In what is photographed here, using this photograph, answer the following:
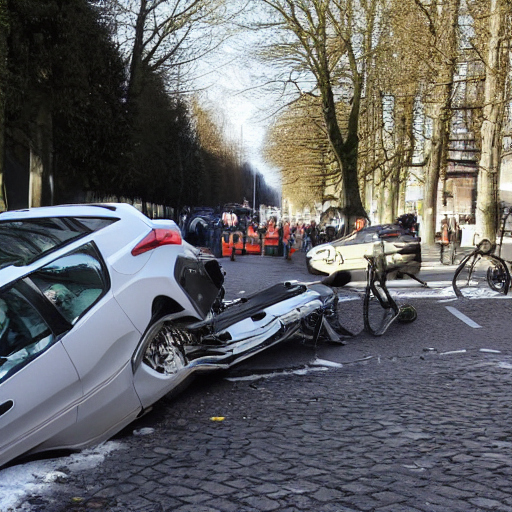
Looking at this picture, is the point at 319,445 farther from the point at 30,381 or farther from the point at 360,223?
the point at 360,223

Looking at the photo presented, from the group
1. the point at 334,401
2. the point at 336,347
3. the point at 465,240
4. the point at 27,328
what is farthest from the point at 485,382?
the point at 465,240

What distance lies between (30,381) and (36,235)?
3.91 ft

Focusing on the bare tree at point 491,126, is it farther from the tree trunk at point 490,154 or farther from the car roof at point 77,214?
the car roof at point 77,214

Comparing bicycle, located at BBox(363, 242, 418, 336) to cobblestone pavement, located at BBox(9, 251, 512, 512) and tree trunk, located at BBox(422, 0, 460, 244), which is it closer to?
cobblestone pavement, located at BBox(9, 251, 512, 512)

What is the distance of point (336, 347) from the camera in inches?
323

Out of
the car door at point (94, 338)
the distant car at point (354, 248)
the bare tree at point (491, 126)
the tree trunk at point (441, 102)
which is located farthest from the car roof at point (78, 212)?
the tree trunk at point (441, 102)

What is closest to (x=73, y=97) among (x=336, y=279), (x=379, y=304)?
(x=336, y=279)

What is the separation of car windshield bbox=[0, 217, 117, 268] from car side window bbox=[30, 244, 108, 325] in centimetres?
13

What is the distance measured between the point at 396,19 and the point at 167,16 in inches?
429

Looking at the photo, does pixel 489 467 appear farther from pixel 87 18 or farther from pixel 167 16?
pixel 167 16

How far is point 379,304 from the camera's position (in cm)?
956

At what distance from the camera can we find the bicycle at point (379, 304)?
365 inches

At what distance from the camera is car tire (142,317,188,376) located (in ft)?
16.0

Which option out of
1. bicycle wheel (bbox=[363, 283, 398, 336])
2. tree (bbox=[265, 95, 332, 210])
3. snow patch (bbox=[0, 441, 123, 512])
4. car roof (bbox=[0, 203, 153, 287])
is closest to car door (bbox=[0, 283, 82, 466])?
snow patch (bbox=[0, 441, 123, 512])
